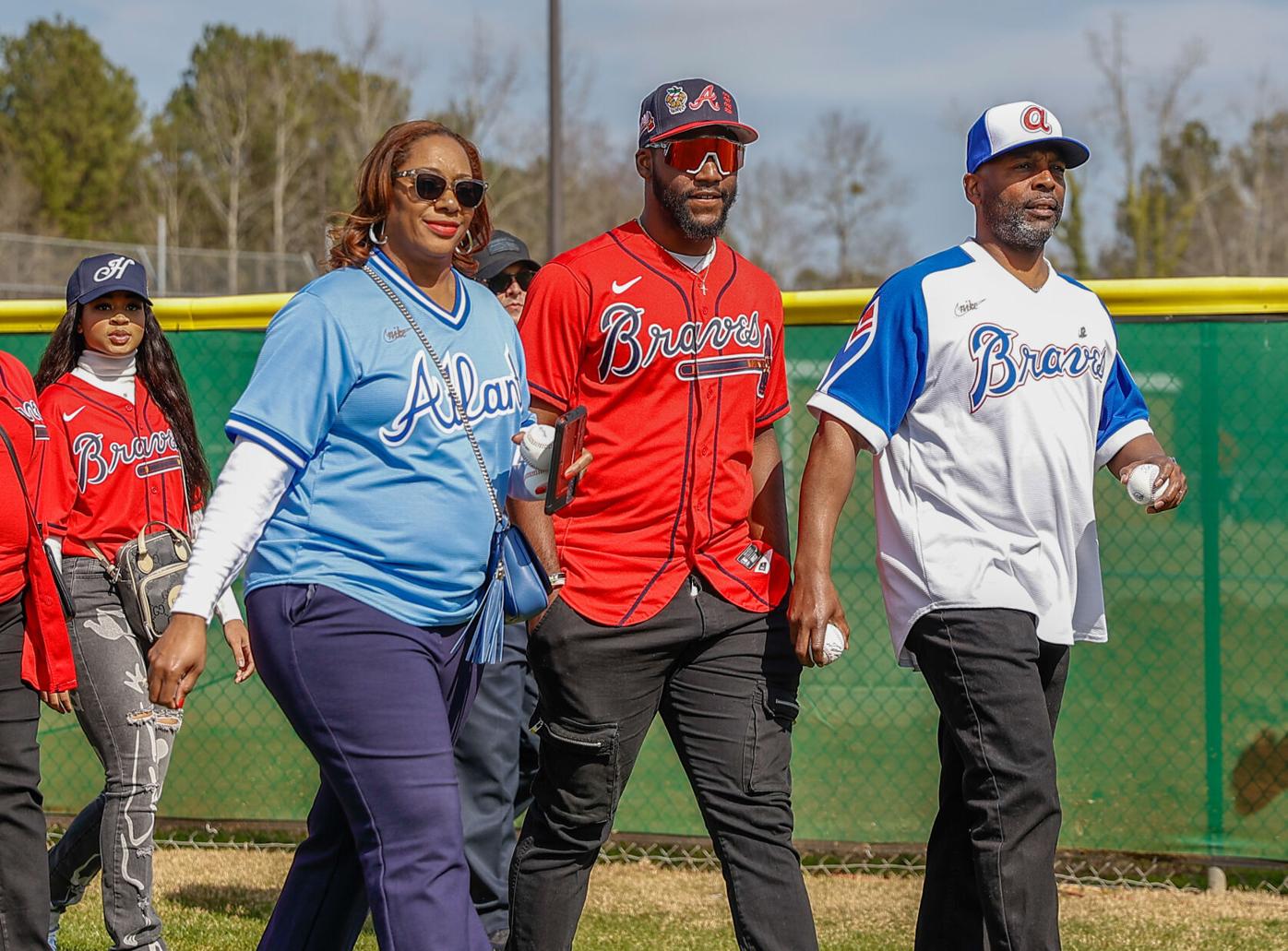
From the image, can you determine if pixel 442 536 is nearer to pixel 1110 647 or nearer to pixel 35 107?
pixel 1110 647

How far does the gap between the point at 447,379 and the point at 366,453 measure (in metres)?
0.22

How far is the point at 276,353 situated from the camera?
287cm

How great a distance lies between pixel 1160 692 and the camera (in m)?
5.38

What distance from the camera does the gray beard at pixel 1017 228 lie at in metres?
3.74

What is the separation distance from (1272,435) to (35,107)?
204 ft

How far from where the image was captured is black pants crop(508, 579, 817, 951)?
356 cm

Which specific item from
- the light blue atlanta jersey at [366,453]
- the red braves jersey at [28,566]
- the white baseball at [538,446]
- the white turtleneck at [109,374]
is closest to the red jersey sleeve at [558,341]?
the white baseball at [538,446]

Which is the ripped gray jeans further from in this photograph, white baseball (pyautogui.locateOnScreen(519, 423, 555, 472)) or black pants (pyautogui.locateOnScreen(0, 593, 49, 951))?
white baseball (pyautogui.locateOnScreen(519, 423, 555, 472))

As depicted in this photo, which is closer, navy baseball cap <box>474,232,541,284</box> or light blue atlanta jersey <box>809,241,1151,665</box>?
light blue atlanta jersey <box>809,241,1151,665</box>

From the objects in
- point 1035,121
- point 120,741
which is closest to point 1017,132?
point 1035,121

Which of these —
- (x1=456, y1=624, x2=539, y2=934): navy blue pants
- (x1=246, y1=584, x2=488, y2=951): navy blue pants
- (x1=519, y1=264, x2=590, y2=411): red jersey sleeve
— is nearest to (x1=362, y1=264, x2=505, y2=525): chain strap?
(x1=246, y1=584, x2=488, y2=951): navy blue pants

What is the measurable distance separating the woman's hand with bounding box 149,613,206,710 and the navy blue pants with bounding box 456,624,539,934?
1.64m

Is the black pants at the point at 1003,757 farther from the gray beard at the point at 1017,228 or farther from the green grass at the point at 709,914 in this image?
the green grass at the point at 709,914

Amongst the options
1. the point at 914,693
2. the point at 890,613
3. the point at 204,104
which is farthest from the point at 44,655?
the point at 204,104
